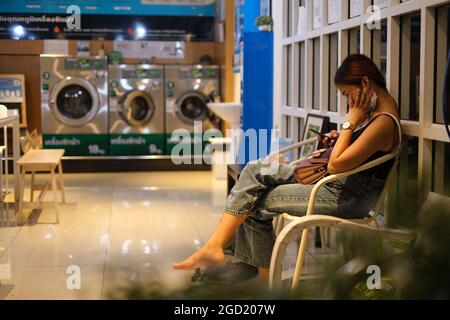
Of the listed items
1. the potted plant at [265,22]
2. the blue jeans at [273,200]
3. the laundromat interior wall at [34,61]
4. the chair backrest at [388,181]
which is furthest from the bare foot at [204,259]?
the laundromat interior wall at [34,61]

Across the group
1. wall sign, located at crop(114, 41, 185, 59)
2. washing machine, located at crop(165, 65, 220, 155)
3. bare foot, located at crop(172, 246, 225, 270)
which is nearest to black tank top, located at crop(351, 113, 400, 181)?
bare foot, located at crop(172, 246, 225, 270)

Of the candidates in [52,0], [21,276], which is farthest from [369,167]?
[52,0]

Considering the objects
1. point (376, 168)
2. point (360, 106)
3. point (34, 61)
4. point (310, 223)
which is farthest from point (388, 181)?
point (34, 61)

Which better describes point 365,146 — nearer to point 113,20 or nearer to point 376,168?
point 376,168

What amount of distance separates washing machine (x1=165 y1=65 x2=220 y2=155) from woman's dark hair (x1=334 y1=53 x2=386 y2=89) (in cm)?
578

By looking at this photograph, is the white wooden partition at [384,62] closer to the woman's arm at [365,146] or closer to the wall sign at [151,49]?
the woman's arm at [365,146]

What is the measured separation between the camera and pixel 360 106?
10.6 ft

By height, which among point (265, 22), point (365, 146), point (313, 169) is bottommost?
point (313, 169)

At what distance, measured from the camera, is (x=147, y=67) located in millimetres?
8859

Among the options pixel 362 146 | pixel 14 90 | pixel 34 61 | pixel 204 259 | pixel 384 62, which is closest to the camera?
pixel 362 146

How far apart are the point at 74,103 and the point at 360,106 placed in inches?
239

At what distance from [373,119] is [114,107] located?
6.13 meters

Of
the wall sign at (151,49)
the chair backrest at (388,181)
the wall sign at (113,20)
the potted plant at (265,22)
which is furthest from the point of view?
the wall sign at (151,49)

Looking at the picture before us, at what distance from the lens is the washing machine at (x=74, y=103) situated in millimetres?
8648
